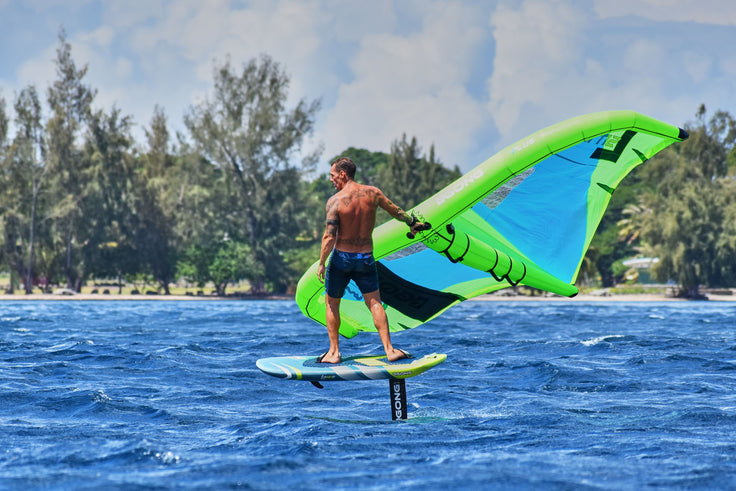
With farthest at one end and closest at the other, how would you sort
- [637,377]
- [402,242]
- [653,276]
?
[653,276], [637,377], [402,242]

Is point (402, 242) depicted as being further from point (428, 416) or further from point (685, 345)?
point (685, 345)

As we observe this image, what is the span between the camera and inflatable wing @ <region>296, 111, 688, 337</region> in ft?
26.5

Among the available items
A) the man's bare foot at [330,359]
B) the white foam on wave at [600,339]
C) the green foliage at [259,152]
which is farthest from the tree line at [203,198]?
the man's bare foot at [330,359]

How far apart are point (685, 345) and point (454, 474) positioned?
10.9m

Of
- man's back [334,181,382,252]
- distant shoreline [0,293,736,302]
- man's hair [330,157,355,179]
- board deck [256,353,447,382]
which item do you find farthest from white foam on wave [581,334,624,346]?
distant shoreline [0,293,736,302]

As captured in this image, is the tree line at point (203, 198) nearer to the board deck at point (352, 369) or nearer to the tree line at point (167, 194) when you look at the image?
the tree line at point (167, 194)

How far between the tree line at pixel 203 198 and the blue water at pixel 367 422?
33.1 meters

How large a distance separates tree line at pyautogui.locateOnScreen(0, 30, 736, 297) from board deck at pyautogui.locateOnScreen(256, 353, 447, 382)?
4026 cm

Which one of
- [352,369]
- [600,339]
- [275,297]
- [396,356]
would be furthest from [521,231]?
[275,297]

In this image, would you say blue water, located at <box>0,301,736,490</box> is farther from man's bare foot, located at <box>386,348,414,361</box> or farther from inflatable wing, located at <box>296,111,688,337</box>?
inflatable wing, located at <box>296,111,688,337</box>

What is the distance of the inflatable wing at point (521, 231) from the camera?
8.08m

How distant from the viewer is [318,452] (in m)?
5.87

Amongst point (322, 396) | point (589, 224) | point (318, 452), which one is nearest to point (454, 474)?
point (318, 452)

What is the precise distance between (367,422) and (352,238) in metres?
1.65
